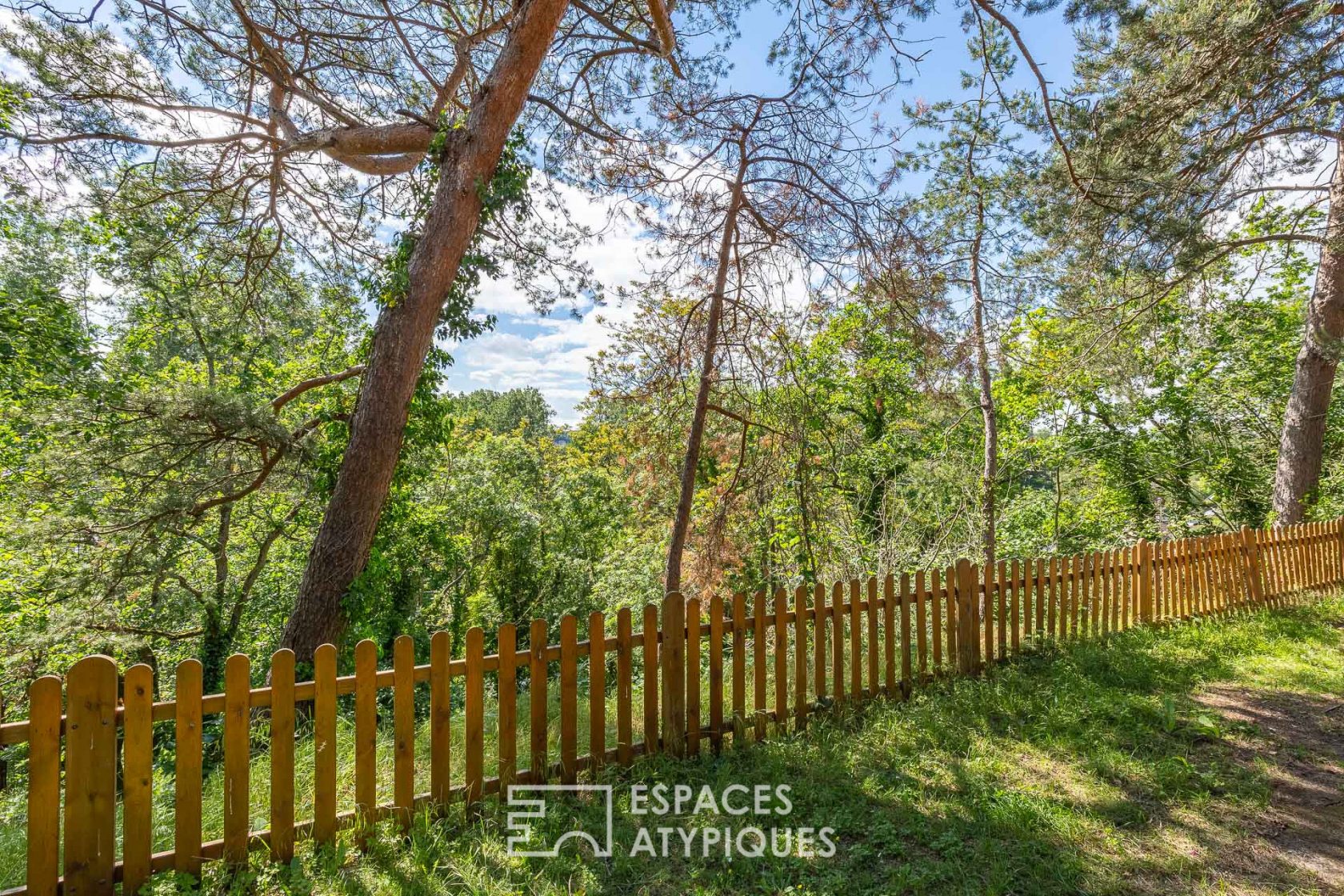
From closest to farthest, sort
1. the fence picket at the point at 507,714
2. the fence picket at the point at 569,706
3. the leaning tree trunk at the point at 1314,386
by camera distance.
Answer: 1. the fence picket at the point at 507,714
2. the fence picket at the point at 569,706
3. the leaning tree trunk at the point at 1314,386

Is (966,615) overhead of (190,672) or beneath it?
beneath

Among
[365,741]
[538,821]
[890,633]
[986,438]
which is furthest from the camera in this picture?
[986,438]

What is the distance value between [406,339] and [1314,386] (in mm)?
11509

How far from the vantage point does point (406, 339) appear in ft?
14.3

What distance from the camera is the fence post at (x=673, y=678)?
3.40 m

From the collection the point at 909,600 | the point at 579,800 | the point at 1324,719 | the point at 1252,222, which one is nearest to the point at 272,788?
the point at 579,800

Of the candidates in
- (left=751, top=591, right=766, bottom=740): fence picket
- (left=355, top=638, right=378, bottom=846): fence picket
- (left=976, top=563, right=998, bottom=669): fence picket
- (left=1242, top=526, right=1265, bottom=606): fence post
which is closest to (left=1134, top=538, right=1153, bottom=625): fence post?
(left=1242, top=526, right=1265, bottom=606): fence post

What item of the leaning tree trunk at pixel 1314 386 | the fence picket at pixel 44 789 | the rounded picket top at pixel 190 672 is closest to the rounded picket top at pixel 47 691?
the fence picket at pixel 44 789

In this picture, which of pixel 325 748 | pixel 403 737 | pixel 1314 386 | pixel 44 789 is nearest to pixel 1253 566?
pixel 1314 386

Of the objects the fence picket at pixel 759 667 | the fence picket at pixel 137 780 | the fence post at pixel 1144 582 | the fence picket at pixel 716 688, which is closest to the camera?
the fence picket at pixel 137 780

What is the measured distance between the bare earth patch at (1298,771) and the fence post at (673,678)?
2.75m

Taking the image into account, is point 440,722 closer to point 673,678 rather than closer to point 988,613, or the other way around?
point 673,678

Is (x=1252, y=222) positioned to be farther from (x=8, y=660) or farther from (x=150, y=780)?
(x=8, y=660)

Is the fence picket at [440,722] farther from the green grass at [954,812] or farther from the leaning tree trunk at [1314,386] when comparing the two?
the leaning tree trunk at [1314,386]
